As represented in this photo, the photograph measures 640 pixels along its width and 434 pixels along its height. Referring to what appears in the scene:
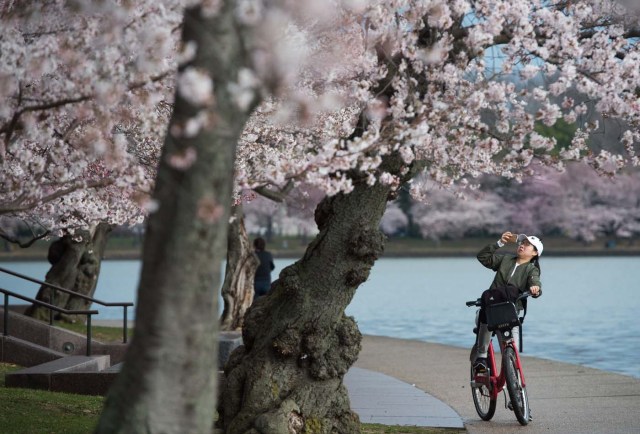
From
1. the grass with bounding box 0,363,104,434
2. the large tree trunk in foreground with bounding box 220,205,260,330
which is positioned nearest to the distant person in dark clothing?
the large tree trunk in foreground with bounding box 220,205,260,330

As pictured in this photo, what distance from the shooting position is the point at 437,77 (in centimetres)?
778

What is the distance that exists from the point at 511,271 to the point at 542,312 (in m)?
21.1

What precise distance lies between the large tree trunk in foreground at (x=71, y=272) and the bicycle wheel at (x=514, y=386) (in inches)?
458

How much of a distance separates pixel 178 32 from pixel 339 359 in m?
3.22

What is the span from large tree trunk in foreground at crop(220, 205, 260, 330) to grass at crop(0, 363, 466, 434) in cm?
779

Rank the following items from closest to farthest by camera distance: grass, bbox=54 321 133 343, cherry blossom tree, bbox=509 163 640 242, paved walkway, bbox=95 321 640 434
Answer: paved walkway, bbox=95 321 640 434, grass, bbox=54 321 133 343, cherry blossom tree, bbox=509 163 640 242

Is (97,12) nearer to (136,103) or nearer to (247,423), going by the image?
(136,103)

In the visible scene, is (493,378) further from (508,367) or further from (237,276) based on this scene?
(237,276)

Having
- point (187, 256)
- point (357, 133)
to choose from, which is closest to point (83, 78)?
point (187, 256)

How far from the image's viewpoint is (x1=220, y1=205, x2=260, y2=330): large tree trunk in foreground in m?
18.7

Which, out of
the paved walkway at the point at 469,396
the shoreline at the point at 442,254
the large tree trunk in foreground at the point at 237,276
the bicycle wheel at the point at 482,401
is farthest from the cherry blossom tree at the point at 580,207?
the bicycle wheel at the point at 482,401

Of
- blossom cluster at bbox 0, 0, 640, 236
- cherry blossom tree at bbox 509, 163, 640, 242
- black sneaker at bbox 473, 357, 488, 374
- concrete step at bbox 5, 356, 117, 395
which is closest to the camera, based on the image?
blossom cluster at bbox 0, 0, 640, 236

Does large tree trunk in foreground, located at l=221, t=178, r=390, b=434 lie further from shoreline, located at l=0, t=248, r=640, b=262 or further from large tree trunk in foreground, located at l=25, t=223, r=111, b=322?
shoreline, located at l=0, t=248, r=640, b=262

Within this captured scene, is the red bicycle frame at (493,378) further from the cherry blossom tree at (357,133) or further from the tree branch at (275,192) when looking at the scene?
the tree branch at (275,192)
